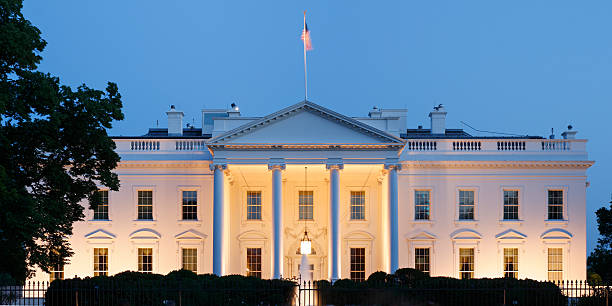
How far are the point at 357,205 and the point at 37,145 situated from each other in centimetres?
2111

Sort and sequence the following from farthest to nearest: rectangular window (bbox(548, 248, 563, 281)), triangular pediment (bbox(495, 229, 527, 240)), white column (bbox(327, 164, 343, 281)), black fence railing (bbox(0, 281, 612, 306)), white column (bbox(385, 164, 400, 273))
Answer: triangular pediment (bbox(495, 229, 527, 240)) → rectangular window (bbox(548, 248, 563, 281)) → white column (bbox(385, 164, 400, 273)) → white column (bbox(327, 164, 343, 281)) → black fence railing (bbox(0, 281, 612, 306))

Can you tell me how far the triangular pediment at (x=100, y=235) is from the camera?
35.7 m

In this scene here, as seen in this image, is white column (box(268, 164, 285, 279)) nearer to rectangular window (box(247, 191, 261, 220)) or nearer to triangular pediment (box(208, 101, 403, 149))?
triangular pediment (box(208, 101, 403, 149))

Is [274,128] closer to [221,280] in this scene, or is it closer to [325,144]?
[325,144]

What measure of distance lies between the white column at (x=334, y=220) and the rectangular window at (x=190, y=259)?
841cm

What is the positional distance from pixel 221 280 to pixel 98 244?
13868 millimetres

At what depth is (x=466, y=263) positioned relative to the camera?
36.0m

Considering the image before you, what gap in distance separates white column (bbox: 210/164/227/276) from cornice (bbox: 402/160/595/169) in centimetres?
1052

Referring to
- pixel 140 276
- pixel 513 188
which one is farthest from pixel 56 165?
pixel 513 188

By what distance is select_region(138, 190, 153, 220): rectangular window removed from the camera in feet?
119

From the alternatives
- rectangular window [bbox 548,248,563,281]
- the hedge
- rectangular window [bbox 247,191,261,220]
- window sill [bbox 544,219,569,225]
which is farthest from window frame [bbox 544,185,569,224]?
the hedge

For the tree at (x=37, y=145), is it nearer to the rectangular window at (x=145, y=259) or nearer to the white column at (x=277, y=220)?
the white column at (x=277, y=220)

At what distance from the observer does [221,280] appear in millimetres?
24688

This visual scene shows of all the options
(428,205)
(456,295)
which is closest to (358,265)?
(428,205)
